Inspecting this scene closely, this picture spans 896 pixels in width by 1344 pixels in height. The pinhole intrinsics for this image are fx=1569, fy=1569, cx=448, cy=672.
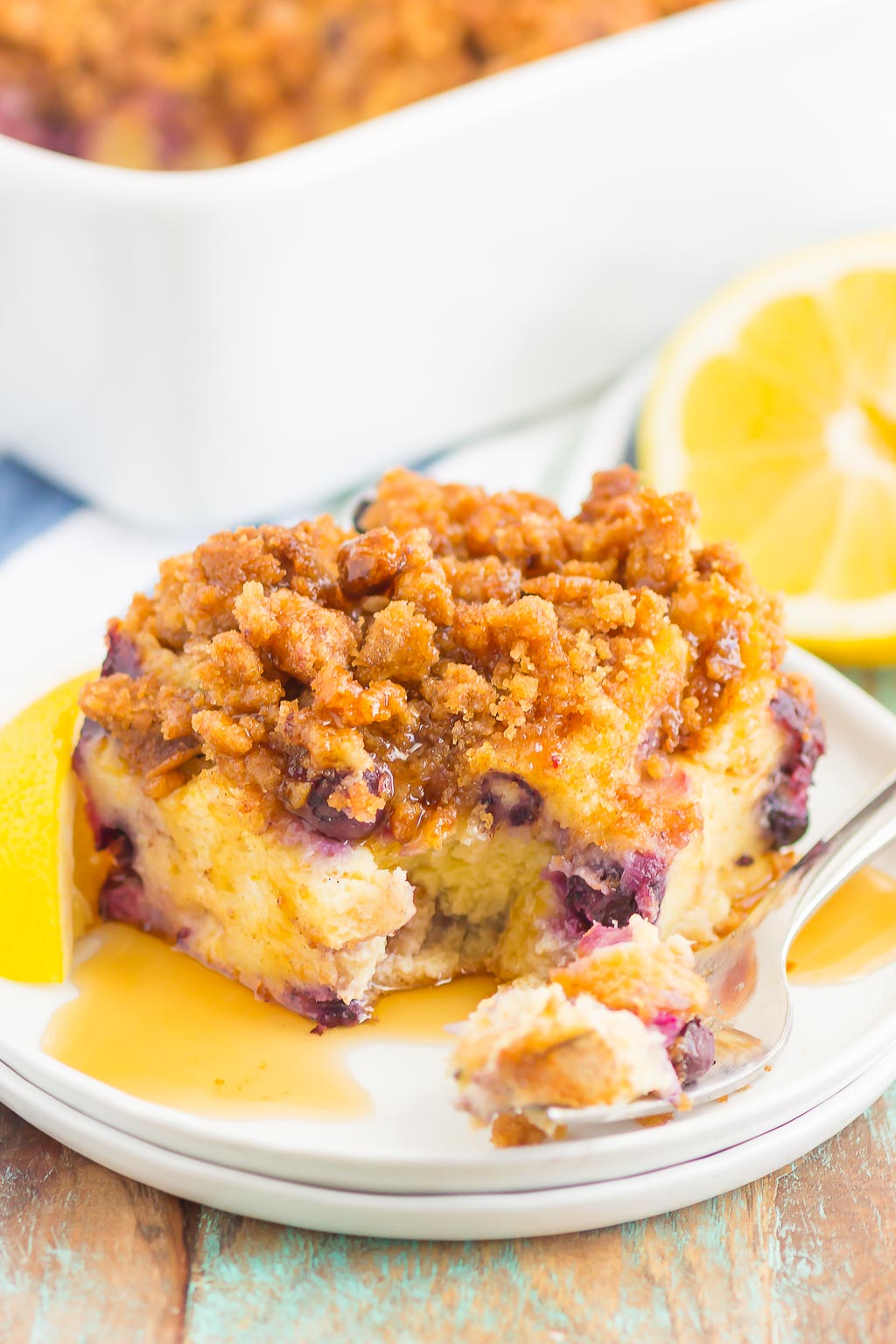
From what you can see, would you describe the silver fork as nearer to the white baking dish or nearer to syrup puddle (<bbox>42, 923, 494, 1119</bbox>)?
syrup puddle (<bbox>42, 923, 494, 1119</bbox>)

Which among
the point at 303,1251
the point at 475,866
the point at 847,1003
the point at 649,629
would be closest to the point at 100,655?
the point at 475,866

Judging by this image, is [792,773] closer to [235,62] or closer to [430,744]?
[430,744]

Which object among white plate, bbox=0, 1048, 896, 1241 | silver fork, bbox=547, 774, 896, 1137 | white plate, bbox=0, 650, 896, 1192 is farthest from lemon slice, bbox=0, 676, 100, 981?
silver fork, bbox=547, 774, 896, 1137

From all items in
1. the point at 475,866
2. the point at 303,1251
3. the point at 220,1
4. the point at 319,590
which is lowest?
the point at 303,1251

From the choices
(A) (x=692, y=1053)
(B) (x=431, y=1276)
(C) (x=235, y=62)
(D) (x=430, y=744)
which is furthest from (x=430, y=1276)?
(C) (x=235, y=62)

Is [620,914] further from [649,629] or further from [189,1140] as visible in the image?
[189,1140]

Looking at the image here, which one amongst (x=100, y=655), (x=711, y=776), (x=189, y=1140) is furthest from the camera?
(x=100, y=655)
